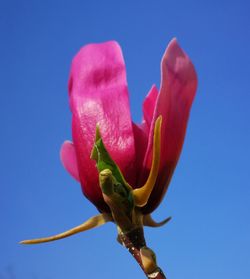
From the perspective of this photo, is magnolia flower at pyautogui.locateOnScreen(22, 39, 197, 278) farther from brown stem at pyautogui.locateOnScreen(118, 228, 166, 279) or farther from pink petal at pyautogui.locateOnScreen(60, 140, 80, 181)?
pink petal at pyautogui.locateOnScreen(60, 140, 80, 181)

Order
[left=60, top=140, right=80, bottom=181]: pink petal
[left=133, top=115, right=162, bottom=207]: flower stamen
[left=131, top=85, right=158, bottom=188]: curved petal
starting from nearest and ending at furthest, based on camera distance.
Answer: [left=133, top=115, right=162, bottom=207]: flower stamen, [left=131, top=85, right=158, bottom=188]: curved petal, [left=60, top=140, right=80, bottom=181]: pink petal

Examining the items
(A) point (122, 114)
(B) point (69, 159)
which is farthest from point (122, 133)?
(B) point (69, 159)

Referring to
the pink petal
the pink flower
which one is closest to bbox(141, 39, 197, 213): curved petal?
the pink flower

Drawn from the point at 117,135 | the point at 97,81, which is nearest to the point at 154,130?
the point at 117,135

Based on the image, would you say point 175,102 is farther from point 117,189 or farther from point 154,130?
point 117,189

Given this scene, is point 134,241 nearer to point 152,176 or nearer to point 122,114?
point 152,176

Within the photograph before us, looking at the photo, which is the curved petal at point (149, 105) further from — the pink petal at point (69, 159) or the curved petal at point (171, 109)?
the pink petal at point (69, 159)

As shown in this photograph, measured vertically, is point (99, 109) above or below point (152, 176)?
above
